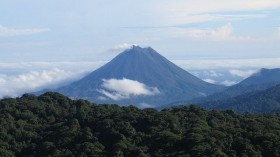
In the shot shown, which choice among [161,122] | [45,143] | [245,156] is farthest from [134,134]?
[245,156]

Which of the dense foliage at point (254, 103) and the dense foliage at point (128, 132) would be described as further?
the dense foliage at point (254, 103)

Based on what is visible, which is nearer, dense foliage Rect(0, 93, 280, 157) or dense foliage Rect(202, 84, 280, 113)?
dense foliage Rect(0, 93, 280, 157)

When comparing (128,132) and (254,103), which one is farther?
(254,103)

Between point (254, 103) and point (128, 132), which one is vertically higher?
point (254, 103)
